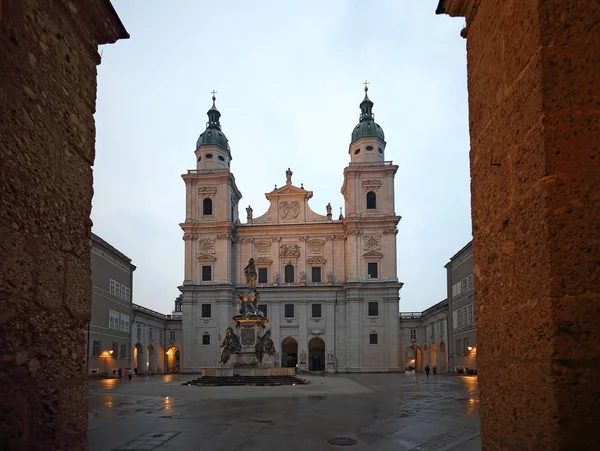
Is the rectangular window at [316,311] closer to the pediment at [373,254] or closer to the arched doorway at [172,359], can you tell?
the pediment at [373,254]

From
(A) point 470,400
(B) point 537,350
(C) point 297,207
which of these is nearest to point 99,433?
(B) point 537,350

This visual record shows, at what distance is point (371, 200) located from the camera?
67562mm

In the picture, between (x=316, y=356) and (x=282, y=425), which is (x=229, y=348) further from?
(x=316, y=356)

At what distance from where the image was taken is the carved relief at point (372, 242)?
217 feet

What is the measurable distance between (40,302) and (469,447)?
7961 millimetres

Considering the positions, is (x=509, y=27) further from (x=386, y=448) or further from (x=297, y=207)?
(x=297, y=207)

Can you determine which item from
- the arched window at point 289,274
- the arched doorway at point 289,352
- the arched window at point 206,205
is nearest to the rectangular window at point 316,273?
the arched window at point 289,274

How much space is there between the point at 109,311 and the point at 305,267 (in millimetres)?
25655

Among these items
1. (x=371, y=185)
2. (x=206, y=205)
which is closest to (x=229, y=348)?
(x=206, y=205)

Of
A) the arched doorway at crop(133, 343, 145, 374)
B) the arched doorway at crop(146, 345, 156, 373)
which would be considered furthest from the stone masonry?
the arched doorway at crop(146, 345, 156, 373)

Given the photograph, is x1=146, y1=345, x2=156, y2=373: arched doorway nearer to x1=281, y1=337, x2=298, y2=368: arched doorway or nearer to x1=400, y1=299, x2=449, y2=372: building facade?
x1=281, y1=337, x2=298, y2=368: arched doorway

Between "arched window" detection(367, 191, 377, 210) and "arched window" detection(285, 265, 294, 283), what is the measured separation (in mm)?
11599

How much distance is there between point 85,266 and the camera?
19.0ft

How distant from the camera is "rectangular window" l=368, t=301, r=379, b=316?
65.2 metres
